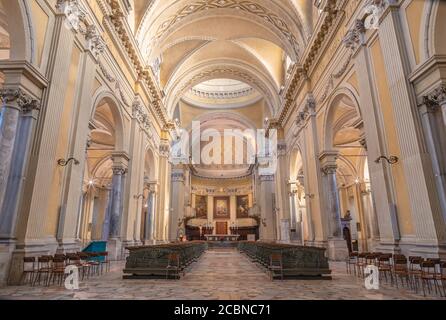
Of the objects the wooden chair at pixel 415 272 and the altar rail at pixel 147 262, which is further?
the altar rail at pixel 147 262

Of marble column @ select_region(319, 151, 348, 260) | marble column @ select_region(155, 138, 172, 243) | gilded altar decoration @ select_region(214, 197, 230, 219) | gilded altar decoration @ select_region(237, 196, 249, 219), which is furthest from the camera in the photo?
gilded altar decoration @ select_region(214, 197, 230, 219)

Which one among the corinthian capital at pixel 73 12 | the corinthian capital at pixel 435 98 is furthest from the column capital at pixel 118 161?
the corinthian capital at pixel 435 98

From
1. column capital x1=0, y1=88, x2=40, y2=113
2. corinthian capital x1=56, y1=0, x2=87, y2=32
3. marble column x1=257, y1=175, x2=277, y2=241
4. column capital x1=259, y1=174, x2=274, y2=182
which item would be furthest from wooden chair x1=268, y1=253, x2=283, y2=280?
column capital x1=259, y1=174, x2=274, y2=182

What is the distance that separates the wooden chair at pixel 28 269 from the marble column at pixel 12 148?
1.89 ft

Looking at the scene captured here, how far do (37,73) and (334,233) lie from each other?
10.8 meters

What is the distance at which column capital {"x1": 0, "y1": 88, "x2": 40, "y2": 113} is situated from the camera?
572 centimetres

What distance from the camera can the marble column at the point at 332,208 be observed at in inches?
416

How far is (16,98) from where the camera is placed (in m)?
5.77

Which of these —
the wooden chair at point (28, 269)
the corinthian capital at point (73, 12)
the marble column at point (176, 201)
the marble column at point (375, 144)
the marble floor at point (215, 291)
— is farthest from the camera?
the marble column at point (176, 201)

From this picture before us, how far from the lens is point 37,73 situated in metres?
6.05

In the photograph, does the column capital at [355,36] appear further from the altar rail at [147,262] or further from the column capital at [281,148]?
the column capital at [281,148]

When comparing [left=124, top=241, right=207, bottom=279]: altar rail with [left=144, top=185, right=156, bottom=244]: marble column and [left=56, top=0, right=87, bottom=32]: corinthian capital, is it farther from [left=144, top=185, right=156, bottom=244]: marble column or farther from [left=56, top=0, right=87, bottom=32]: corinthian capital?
[left=144, top=185, right=156, bottom=244]: marble column

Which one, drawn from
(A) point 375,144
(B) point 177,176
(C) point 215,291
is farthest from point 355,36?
(B) point 177,176
